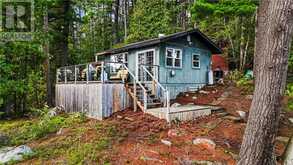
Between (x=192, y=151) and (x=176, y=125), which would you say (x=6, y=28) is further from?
(x=192, y=151)

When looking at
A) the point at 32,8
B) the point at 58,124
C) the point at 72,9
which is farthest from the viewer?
the point at 72,9

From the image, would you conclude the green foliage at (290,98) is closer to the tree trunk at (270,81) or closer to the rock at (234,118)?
the rock at (234,118)

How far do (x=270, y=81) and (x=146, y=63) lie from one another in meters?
10.7

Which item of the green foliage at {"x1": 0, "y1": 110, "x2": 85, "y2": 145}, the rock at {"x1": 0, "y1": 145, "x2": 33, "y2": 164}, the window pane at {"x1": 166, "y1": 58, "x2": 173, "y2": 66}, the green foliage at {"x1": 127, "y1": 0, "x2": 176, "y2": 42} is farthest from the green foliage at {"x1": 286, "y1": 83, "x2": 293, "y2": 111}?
the green foliage at {"x1": 127, "y1": 0, "x2": 176, "y2": 42}

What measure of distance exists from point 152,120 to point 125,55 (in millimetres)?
6847

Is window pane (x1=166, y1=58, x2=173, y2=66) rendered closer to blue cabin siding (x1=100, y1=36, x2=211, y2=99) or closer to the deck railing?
blue cabin siding (x1=100, y1=36, x2=211, y2=99)

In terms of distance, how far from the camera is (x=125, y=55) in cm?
1631

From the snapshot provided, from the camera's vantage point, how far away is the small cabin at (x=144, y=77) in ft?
38.4

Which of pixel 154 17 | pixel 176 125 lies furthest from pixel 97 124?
pixel 154 17

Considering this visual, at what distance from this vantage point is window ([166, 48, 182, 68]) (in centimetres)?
1473

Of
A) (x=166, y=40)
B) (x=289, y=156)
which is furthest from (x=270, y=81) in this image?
(x=166, y=40)

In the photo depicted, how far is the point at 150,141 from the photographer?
8609 millimetres

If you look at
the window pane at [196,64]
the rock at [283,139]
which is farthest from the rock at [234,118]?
the window pane at [196,64]

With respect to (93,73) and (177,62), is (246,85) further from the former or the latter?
(93,73)
